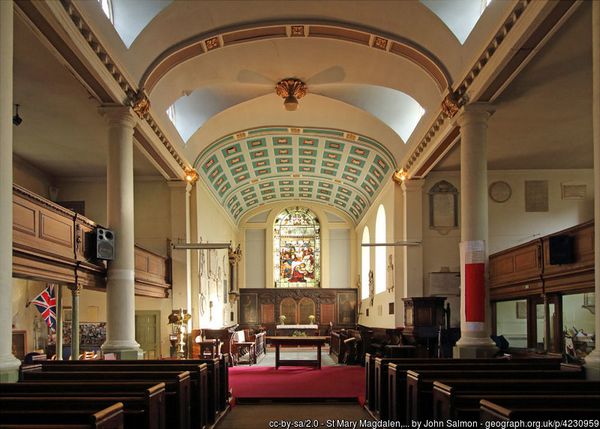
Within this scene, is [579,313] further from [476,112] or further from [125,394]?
[125,394]

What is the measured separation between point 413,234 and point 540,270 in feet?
19.5

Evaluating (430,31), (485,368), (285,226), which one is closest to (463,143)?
(430,31)

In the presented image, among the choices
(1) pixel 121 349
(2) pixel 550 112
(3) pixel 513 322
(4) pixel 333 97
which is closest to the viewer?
(1) pixel 121 349

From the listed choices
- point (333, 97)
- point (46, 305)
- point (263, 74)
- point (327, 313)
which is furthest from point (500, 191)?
point (327, 313)

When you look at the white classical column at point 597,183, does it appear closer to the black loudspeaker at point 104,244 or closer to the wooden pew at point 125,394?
the wooden pew at point 125,394

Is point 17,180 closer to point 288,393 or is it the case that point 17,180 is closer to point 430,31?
point 288,393

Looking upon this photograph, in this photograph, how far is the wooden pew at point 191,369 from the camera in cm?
844

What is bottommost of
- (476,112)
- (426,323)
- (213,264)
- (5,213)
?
(426,323)

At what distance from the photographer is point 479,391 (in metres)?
6.17

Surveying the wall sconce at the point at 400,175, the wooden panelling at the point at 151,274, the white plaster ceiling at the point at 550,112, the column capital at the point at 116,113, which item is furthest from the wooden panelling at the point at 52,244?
the wall sconce at the point at 400,175

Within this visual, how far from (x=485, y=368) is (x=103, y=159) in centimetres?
1202

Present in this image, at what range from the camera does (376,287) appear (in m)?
25.5

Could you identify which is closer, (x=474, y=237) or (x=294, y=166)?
(x=474, y=237)

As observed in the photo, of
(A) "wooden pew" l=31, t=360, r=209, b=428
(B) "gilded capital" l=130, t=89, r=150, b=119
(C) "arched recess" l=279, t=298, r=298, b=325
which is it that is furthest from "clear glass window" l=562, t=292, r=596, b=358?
(C) "arched recess" l=279, t=298, r=298, b=325
